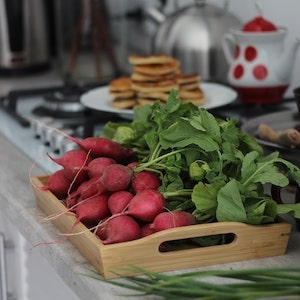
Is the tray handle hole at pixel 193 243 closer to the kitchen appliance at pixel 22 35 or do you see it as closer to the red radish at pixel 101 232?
the red radish at pixel 101 232

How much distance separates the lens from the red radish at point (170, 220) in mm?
951

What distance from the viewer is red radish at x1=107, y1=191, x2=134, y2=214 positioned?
0.98 m

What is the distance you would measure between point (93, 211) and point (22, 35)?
4.31 feet

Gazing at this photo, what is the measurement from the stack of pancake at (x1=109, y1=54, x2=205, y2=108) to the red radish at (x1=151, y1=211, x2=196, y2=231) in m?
0.57

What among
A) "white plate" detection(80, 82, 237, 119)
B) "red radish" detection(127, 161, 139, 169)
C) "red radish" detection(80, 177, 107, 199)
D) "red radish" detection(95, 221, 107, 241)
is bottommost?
"white plate" detection(80, 82, 237, 119)

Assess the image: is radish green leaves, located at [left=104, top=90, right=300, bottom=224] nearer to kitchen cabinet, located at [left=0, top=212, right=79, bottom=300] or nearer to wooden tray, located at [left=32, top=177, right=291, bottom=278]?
wooden tray, located at [left=32, top=177, right=291, bottom=278]

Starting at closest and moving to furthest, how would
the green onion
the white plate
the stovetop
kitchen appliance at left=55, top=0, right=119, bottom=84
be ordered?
the green onion → the stovetop → the white plate → kitchen appliance at left=55, top=0, right=119, bottom=84

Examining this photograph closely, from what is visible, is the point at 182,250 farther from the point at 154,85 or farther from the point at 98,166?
the point at 154,85

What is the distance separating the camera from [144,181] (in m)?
1.01

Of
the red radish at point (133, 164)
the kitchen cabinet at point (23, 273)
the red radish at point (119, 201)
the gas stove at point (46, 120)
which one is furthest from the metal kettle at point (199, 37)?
the red radish at point (119, 201)

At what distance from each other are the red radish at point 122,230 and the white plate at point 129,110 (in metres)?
0.55

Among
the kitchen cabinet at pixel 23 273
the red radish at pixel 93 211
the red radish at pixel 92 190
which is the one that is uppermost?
the red radish at pixel 92 190

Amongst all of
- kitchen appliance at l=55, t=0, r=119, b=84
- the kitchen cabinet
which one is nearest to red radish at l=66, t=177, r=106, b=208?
the kitchen cabinet

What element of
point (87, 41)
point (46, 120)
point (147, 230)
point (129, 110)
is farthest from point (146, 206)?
point (87, 41)
